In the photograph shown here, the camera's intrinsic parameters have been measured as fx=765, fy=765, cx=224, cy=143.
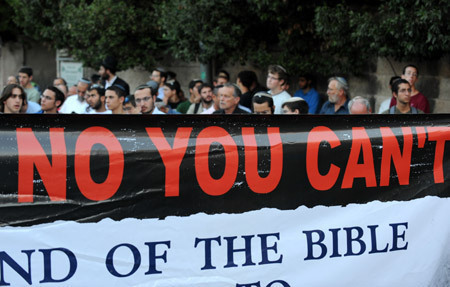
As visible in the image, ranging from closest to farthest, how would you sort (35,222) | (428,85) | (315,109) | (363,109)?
(35,222), (363,109), (428,85), (315,109)

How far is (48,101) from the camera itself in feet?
27.3

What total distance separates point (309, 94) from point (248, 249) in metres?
6.31

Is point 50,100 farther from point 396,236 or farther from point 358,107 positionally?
point 396,236

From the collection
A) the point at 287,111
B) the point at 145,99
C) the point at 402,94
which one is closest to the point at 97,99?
the point at 145,99

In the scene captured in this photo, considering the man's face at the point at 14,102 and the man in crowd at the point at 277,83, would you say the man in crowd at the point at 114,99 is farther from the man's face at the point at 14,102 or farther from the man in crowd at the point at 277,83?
the man in crowd at the point at 277,83

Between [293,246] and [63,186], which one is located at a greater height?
[63,186]

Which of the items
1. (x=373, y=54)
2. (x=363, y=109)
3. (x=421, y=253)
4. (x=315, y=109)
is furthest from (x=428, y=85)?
(x=421, y=253)

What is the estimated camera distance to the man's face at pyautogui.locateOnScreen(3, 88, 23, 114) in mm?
7879

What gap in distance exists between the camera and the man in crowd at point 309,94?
980 centimetres

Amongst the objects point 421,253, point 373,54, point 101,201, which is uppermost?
point 373,54

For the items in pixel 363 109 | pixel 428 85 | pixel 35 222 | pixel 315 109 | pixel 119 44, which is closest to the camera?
pixel 35 222

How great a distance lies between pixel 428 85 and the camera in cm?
911

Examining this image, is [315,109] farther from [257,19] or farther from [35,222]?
[35,222]

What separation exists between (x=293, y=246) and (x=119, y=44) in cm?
1027
